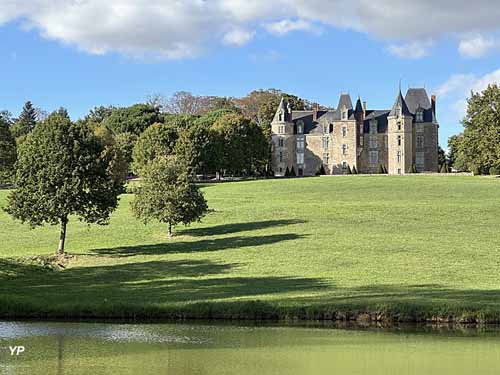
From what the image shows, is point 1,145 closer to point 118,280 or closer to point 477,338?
point 118,280

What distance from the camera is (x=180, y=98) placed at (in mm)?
151125

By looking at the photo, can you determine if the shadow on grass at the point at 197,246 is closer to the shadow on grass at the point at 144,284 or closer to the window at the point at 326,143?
the shadow on grass at the point at 144,284

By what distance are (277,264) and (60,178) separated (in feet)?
41.5

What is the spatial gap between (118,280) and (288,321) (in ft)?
34.3

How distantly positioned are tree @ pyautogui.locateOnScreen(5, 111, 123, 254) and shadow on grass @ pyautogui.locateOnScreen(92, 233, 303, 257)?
228 cm

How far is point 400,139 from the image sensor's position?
363 ft

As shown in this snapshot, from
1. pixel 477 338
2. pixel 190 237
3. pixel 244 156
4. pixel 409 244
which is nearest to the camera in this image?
pixel 477 338

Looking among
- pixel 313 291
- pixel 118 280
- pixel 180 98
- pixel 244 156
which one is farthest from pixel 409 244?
pixel 180 98

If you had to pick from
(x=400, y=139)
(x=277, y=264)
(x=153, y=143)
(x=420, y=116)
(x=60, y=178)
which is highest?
(x=420, y=116)

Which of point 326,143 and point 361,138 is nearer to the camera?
point 361,138

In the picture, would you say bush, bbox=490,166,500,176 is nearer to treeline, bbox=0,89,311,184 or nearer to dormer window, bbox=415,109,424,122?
dormer window, bbox=415,109,424,122

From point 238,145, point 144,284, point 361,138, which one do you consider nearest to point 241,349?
point 144,284

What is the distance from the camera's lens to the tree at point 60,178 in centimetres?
3966

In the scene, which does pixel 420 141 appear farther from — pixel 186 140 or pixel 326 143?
pixel 186 140
